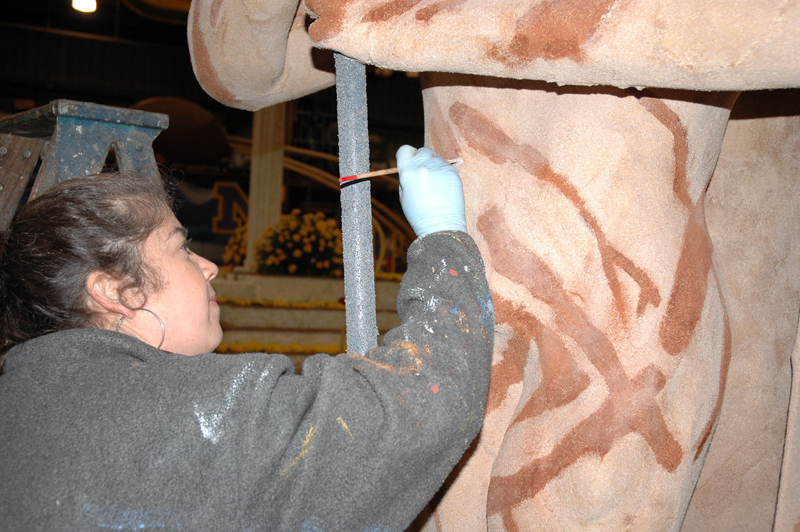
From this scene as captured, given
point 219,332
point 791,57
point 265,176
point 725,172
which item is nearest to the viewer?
point 791,57

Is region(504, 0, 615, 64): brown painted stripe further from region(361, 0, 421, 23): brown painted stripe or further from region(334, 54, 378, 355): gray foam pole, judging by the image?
region(334, 54, 378, 355): gray foam pole

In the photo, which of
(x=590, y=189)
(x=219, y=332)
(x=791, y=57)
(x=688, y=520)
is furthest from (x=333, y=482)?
(x=688, y=520)

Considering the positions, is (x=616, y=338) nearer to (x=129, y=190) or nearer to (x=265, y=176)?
(x=129, y=190)

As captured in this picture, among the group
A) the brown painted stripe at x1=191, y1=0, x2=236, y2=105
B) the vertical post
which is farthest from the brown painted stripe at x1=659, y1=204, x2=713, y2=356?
the vertical post

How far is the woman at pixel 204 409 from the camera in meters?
0.60

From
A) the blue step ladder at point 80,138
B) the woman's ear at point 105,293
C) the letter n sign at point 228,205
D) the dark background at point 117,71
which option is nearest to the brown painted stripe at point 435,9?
the woman's ear at point 105,293

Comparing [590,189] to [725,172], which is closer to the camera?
[590,189]

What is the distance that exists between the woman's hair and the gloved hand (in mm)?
346

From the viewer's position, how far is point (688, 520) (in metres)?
1.09

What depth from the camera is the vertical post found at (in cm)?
435

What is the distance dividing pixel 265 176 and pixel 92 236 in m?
3.76

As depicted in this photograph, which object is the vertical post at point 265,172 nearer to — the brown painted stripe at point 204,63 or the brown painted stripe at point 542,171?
the brown painted stripe at point 204,63

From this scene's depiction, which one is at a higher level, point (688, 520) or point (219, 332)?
point (219, 332)

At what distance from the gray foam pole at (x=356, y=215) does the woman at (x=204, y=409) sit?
17 cm
